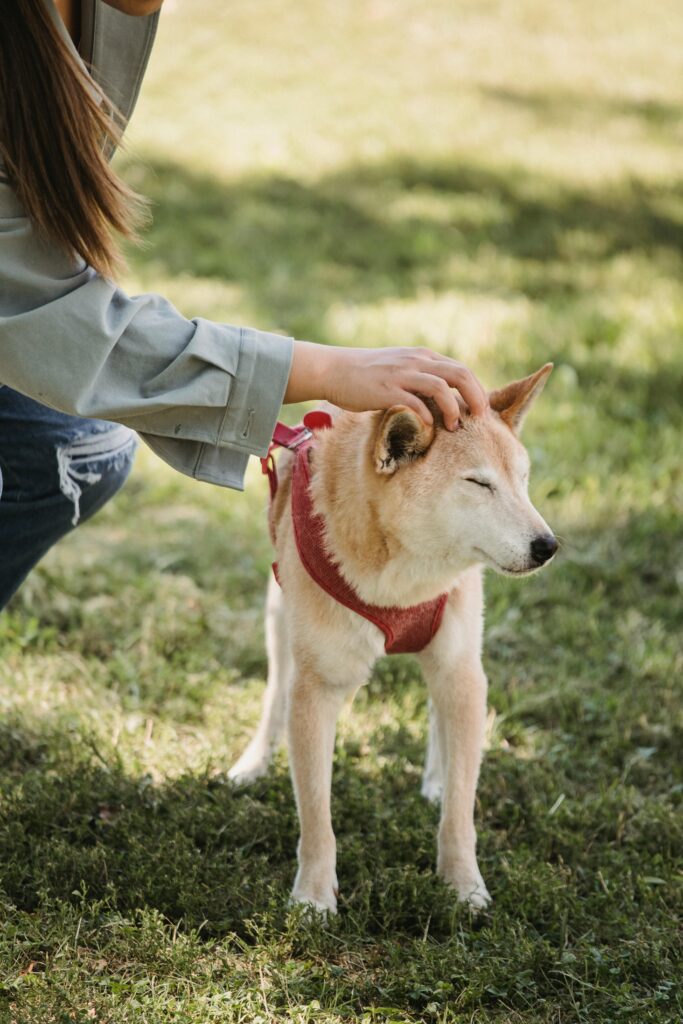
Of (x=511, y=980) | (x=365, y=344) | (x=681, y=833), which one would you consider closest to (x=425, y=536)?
(x=511, y=980)

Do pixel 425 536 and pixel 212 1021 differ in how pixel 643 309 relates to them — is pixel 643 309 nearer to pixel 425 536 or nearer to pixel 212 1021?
pixel 425 536

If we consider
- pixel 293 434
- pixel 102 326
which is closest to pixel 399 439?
pixel 293 434

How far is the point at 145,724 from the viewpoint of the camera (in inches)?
129

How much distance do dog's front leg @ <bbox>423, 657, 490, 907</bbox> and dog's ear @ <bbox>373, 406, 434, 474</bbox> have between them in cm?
55

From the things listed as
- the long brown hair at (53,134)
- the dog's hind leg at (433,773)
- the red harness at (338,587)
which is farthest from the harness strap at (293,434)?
the dog's hind leg at (433,773)

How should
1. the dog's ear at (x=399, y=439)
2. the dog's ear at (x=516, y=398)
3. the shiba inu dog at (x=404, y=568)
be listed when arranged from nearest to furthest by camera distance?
the dog's ear at (x=399, y=439)
the shiba inu dog at (x=404, y=568)
the dog's ear at (x=516, y=398)

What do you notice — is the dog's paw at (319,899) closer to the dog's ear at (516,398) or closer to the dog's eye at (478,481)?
the dog's eye at (478,481)

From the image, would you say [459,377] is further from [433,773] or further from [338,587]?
[433,773]

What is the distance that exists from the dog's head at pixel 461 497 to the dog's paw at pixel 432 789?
88 centimetres

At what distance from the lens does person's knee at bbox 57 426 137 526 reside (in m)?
2.62

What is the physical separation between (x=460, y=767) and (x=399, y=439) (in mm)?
819

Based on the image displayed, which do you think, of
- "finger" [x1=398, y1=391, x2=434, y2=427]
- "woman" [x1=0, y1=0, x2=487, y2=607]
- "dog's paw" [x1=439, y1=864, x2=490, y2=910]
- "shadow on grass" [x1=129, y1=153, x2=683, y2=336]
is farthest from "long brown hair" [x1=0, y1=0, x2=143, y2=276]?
"shadow on grass" [x1=129, y1=153, x2=683, y2=336]

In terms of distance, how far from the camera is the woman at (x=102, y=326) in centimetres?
191

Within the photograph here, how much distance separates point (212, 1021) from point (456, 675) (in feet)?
3.03
